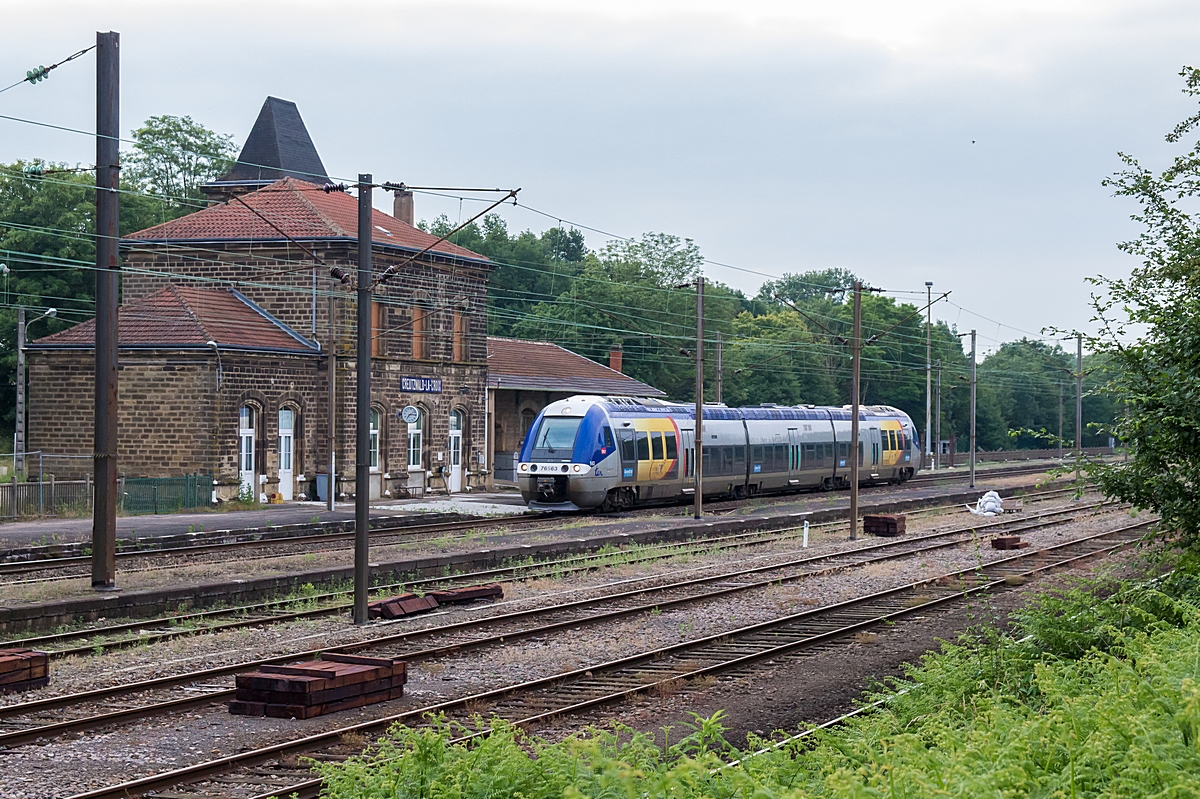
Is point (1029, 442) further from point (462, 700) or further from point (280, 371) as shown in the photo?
point (462, 700)

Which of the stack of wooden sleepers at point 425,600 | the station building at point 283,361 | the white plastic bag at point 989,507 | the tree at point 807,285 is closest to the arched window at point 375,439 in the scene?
the station building at point 283,361

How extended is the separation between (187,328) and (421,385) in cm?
848

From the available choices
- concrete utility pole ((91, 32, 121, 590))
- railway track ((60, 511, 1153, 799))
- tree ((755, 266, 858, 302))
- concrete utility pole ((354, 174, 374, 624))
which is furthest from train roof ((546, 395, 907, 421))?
tree ((755, 266, 858, 302))

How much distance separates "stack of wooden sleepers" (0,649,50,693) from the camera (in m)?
12.5

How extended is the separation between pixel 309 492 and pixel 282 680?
28.8 m

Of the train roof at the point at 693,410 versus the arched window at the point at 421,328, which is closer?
the train roof at the point at 693,410

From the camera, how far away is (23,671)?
12.7 meters

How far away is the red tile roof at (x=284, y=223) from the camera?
135ft

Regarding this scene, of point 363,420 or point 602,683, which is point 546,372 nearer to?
point 363,420

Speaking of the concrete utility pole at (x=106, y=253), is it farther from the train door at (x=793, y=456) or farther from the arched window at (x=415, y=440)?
the train door at (x=793, y=456)

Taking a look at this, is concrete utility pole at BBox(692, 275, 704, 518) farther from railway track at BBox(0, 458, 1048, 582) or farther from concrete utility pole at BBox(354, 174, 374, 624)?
concrete utility pole at BBox(354, 174, 374, 624)

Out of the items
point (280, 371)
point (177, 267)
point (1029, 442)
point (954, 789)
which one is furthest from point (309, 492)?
point (1029, 442)

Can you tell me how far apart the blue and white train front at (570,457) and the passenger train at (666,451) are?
0.09 feet

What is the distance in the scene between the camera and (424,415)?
4366 centimetres
